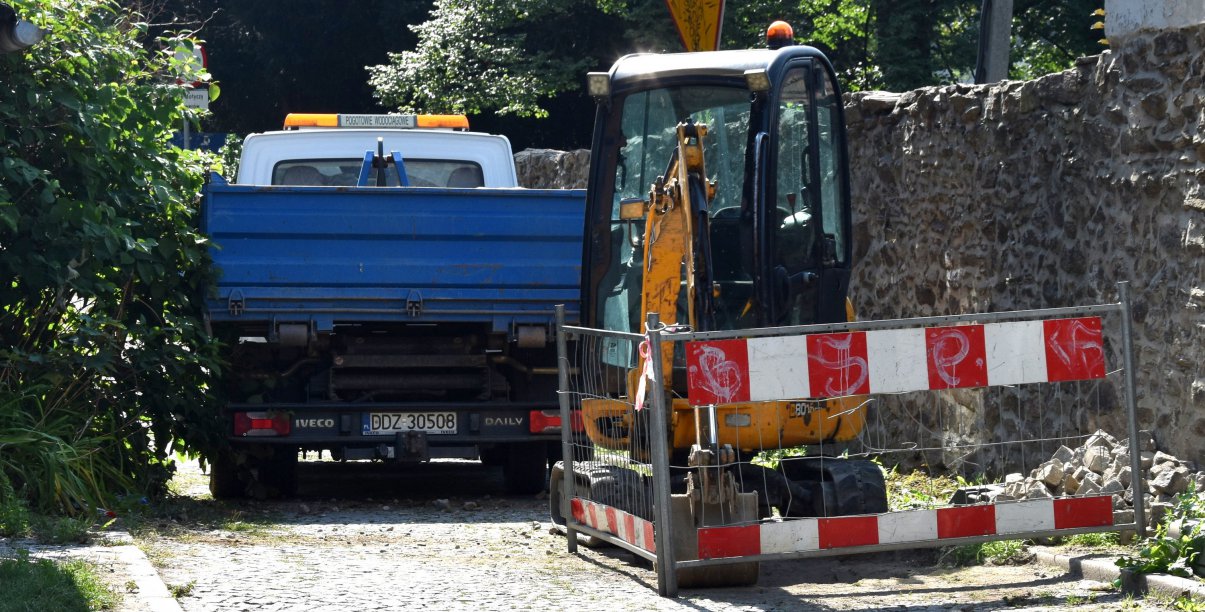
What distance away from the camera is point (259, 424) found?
10586mm

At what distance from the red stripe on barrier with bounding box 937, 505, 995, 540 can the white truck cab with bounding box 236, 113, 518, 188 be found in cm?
586

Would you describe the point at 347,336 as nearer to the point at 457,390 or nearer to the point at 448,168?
the point at 457,390

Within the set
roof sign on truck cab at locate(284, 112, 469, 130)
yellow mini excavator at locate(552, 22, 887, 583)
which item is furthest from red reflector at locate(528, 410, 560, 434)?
roof sign on truck cab at locate(284, 112, 469, 130)

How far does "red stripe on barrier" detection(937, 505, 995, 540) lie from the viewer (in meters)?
7.39

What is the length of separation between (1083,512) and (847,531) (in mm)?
1169

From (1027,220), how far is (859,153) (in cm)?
208

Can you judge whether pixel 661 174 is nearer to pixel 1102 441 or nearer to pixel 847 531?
pixel 847 531

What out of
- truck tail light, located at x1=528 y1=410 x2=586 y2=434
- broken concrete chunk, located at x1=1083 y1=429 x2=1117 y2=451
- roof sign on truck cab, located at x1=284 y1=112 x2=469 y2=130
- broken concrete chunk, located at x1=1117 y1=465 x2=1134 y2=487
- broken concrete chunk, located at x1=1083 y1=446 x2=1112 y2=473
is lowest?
broken concrete chunk, located at x1=1117 y1=465 x2=1134 y2=487

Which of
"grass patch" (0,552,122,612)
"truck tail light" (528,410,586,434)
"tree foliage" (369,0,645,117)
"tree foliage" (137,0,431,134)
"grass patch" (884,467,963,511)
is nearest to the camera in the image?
"grass patch" (0,552,122,612)

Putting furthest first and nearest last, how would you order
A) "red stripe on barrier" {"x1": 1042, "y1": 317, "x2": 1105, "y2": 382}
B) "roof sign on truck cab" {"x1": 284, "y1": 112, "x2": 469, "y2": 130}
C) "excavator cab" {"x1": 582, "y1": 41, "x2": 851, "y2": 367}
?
"roof sign on truck cab" {"x1": 284, "y1": 112, "x2": 469, "y2": 130} → "excavator cab" {"x1": 582, "y1": 41, "x2": 851, "y2": 367} → "red stripe on barrier" {"x1": 1042, "y1": 317, "x2": 1105, "y2": 382}

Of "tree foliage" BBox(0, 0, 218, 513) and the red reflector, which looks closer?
"tree foliage" BBox(0, 0, 218, 513)

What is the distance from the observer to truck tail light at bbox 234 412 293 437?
10.6 meters

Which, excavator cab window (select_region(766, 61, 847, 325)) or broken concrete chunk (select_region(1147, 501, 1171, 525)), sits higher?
A: excavator cab window (select_region(766, 61, 847, 325))

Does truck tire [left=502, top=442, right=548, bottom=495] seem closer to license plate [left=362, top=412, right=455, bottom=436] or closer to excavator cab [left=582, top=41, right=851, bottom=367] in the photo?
license plate [left=362, top=412, right=455, bottom=436]
